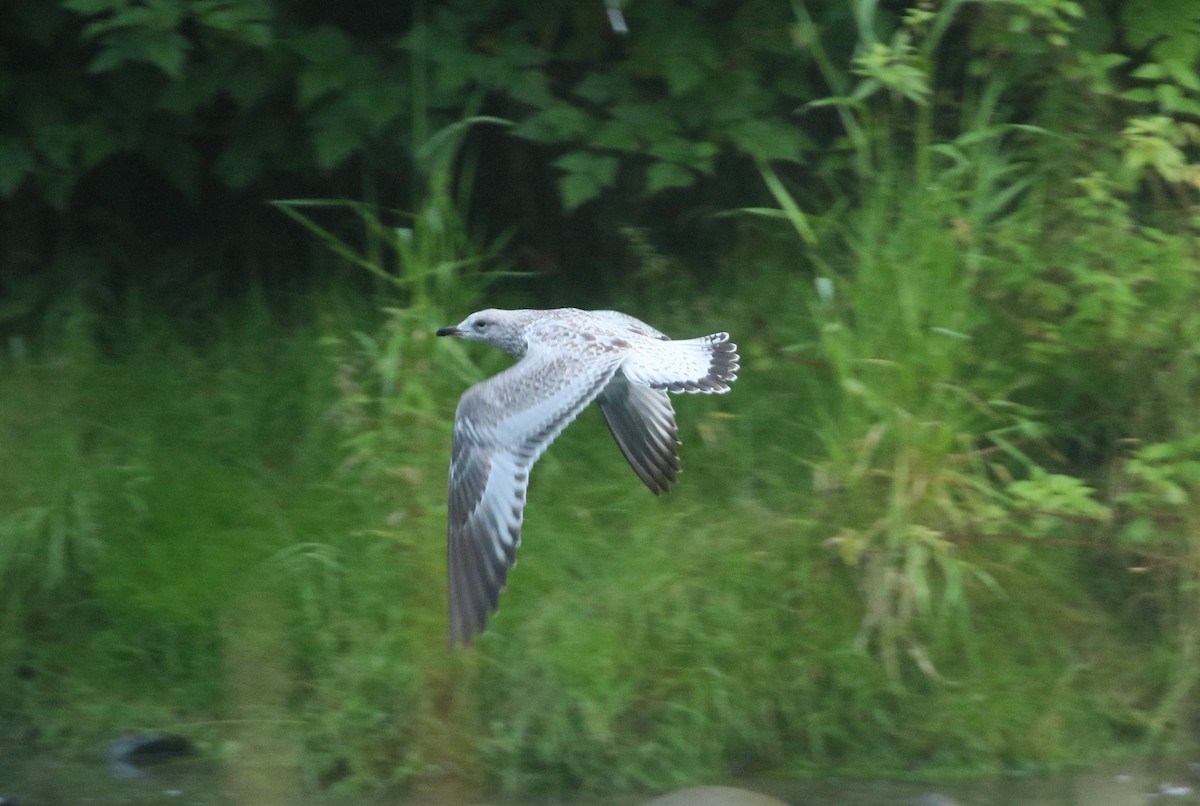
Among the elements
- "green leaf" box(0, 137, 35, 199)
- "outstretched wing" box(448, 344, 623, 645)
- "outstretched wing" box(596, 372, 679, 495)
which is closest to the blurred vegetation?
"green leaf" box(0, 137, 35, 199)

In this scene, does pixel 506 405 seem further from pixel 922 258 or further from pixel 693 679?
pixel 922 258

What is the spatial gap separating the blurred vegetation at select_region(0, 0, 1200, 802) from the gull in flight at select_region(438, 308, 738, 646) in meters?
0.41

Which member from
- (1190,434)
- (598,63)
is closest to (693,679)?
(1190,434)

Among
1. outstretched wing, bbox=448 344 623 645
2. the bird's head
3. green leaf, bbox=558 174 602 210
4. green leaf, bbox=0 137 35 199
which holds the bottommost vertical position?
outstretched wing, bbox=448 344 623 645

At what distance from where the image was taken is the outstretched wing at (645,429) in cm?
426

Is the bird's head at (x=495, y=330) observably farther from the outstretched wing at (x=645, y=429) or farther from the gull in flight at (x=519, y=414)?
the outstretched wing at (x=645, y=429)

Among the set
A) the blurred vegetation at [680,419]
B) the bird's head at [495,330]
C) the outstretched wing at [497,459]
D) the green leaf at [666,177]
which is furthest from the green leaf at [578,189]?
the outstretched wing at [497,459]

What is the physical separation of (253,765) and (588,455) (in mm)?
1376

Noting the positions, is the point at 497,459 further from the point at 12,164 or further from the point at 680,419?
the point at 12,164

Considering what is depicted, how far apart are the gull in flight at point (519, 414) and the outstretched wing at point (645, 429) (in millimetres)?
324

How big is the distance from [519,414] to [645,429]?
2.29ft

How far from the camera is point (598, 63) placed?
194 inches

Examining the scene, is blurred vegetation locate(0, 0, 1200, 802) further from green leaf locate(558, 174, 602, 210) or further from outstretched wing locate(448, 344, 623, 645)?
outstretched wing locate(448, 344, 623, 645)

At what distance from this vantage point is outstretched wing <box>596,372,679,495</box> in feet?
14.0
